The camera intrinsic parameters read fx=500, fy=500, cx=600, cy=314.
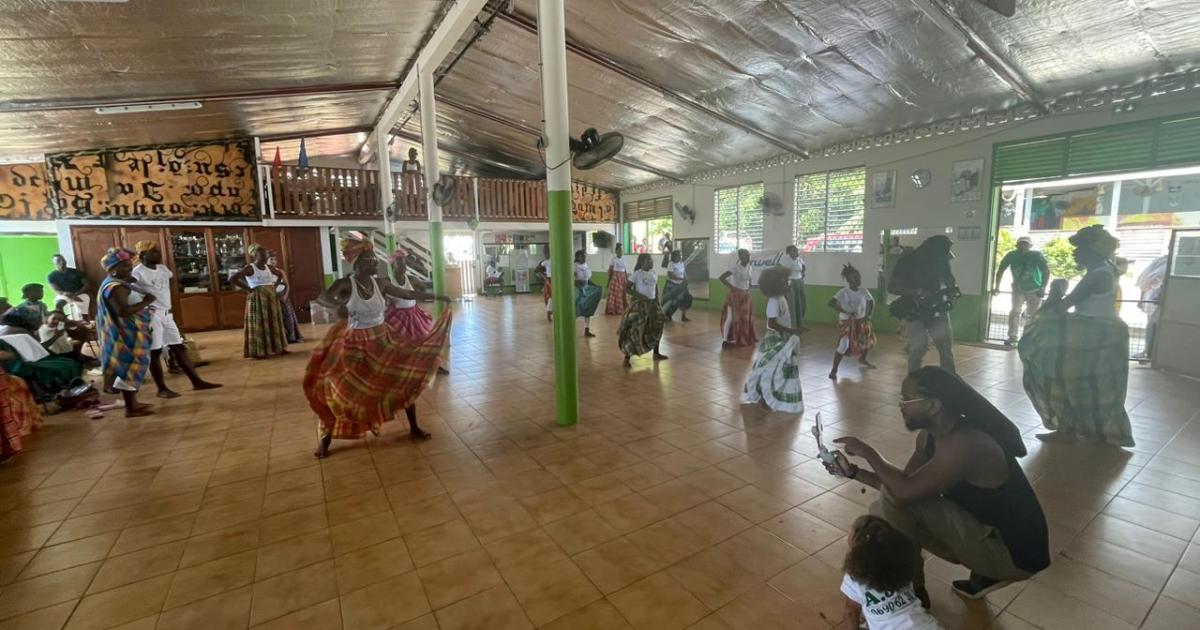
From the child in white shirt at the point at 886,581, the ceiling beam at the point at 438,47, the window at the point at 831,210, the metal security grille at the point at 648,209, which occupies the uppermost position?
the ceiling beam at the point at 438,47

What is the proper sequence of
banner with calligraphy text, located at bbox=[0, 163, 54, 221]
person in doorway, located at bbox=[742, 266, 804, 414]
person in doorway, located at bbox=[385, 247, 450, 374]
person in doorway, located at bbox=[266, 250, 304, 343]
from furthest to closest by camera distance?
1. banner with calligraphy text, located at bbox=[0, 163, 54, 221]
2. person in doorway, located at bbox=[266, 250, 304, 343]
3. person in doorway, located at bbox=[385, 247, 450, 374]
4. person in doorway, located at bbox=[742, 266, 804, 414]

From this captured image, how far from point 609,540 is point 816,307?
27.2ft

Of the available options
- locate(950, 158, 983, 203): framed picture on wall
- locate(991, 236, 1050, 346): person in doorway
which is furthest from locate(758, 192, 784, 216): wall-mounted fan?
locate(991, 236, 1050, 346): person in doorway

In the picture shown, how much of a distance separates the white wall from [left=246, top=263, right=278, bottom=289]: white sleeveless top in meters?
8.84

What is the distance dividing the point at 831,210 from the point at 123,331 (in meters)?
9.96

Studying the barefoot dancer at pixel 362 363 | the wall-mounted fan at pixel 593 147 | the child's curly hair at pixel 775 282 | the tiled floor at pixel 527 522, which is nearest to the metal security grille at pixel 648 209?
the child's curly hair at pixel 775 282

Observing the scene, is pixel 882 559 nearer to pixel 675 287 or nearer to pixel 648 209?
pixel 675 287

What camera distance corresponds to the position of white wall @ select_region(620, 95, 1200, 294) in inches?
243

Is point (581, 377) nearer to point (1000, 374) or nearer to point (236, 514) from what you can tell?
point (236, 514)

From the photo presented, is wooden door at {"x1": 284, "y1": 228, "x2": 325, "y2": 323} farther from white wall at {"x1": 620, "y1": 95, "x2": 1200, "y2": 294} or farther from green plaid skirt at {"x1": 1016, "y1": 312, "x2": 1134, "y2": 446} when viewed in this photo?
green plaid skirt at {"x1": 1016, "y1": 312, "x2": 1134, "y2": 446}

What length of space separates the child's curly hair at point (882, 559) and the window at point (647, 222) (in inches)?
467

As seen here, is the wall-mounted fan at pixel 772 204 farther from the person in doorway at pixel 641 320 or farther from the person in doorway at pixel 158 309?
the person in doorway at pixel 158 309

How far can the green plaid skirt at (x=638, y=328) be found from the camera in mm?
6195

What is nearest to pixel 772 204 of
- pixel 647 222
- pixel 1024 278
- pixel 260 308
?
pixel 1024 278
